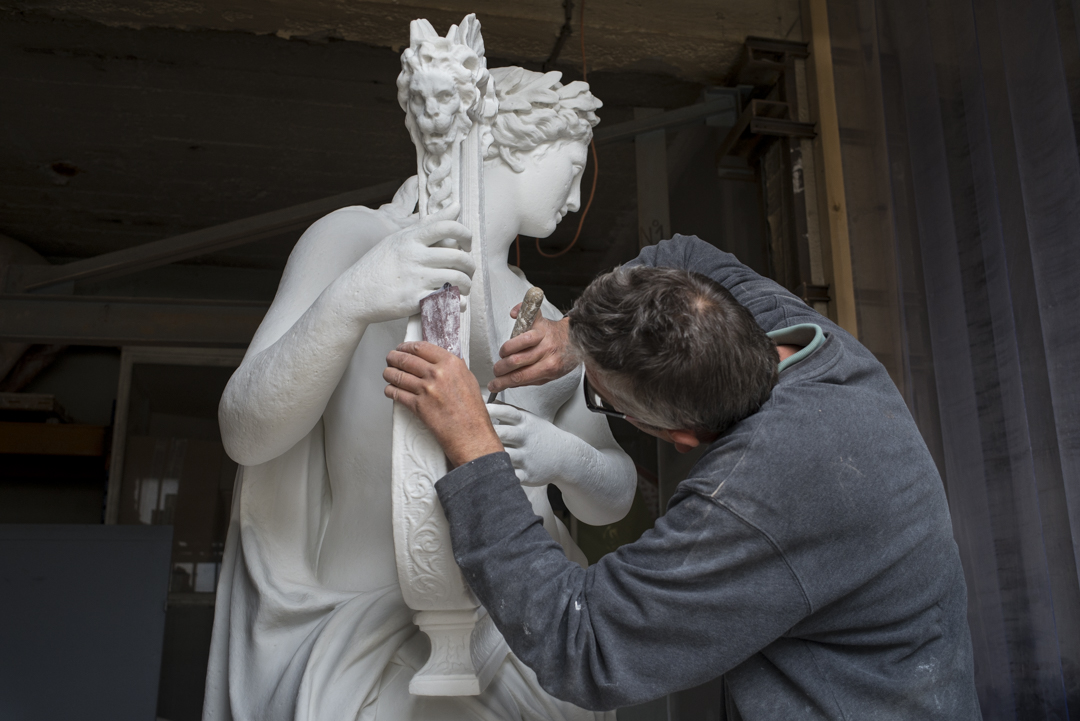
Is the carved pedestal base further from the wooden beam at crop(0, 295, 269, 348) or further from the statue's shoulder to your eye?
the wooden beam at crop(0, 295, 269, 348)

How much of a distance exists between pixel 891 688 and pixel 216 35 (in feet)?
12.3

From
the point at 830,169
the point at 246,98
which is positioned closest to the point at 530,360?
the point at 830,169

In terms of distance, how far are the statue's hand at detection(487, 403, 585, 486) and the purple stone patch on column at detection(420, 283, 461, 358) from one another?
14cm

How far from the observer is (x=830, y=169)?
3.49 m

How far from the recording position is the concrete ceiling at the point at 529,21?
3518 mm

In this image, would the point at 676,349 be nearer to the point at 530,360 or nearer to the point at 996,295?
the point at 530,360

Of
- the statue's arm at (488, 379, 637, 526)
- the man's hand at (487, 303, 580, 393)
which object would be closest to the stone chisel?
the man's hand at (487, 303, 580, 393)

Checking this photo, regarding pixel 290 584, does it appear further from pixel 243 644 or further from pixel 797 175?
pixel 797 175

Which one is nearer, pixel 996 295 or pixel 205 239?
pixel 996 295

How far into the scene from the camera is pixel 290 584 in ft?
5.84

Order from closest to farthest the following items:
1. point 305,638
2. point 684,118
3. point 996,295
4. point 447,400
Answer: point 447,400
point 305,638
point 996,295
point 684,118

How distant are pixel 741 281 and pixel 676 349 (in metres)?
0.61

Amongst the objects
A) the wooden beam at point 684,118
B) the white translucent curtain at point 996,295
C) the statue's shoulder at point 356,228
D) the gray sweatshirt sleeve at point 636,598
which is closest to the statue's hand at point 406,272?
the statue's shoulder at point 356,228

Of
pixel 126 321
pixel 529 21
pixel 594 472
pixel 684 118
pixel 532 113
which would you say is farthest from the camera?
pixel 126 321
